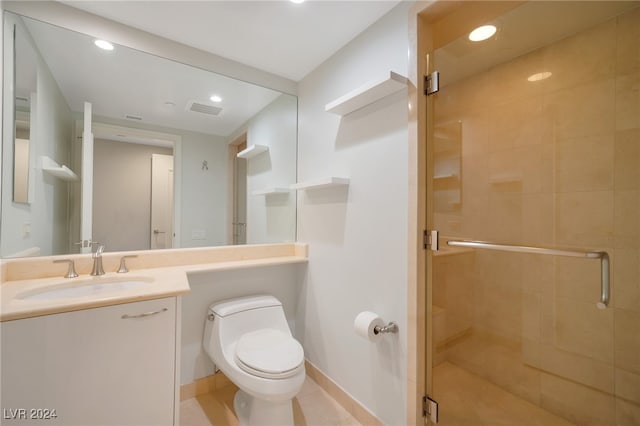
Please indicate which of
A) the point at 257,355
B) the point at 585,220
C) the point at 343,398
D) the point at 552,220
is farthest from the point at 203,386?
the point at 585,220

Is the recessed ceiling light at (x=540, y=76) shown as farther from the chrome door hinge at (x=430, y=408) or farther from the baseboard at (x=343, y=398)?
the baseboard at (x=343, y=398)

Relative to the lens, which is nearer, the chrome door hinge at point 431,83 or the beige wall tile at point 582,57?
the beige wall tile at point 582,57

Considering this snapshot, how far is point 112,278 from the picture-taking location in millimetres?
1479

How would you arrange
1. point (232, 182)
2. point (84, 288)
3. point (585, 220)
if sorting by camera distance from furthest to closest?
point (232, 182), point (84, 288), point (585, 220)

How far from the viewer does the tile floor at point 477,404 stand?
1393 mm

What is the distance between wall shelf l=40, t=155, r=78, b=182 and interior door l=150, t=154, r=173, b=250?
0.41 metres

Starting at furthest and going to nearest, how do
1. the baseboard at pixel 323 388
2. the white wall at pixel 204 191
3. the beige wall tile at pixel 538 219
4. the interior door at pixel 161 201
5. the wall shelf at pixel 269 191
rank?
1. the wall shelf at pixel 269 191
2. the white wall at pixel 204 191
3. the interior door at pixel 161 201
4. the baseboard at pixel 323 388
5. the beige wall tile at pixel 538 219

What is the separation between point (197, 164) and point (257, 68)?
884mm

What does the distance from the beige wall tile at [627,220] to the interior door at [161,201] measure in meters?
2.42

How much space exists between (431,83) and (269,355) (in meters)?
1.67

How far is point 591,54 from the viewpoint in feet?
4.04

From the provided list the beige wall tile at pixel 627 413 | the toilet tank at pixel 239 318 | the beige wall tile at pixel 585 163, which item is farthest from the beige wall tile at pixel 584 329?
the toilet tank at pixel 239 318

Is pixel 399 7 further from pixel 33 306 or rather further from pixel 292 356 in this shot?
pixel 33 306

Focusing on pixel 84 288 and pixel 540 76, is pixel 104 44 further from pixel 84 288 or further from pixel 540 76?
pixel 540 76
